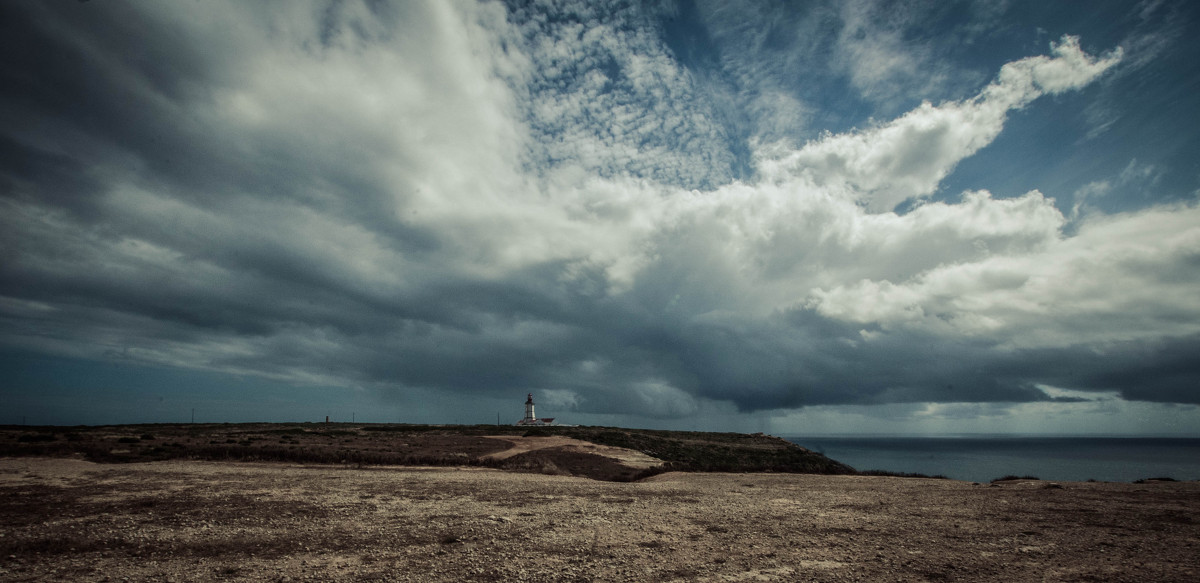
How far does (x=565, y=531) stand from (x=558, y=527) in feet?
1.68

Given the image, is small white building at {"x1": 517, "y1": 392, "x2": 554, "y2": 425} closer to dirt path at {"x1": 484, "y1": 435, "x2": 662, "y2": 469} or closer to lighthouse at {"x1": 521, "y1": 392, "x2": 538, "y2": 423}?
lighthouse at {"x1": 521, "y1": 392, "x2": 538, "y2": 423}

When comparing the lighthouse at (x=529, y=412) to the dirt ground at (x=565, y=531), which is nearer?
the dirt ground at (x=565, y=531)

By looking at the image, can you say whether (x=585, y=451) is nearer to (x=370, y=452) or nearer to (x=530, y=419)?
(x=370, y=452)

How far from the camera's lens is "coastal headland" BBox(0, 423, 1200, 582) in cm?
1084

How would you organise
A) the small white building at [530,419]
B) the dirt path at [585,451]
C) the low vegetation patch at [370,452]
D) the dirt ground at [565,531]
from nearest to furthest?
the dirt ground at [565,531]
the low vegetation patch at [370,452]
the dirt path at [585,451]
the small white building at [530,419]

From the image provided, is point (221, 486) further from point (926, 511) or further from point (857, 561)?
point (926, 511)

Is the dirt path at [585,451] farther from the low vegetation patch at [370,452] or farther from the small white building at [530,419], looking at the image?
the small white building at [530,419]

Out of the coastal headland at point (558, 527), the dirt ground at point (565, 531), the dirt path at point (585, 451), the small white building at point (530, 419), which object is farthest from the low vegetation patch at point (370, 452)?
the small white building at point (530, 419)

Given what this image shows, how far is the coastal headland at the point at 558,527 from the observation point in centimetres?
1084

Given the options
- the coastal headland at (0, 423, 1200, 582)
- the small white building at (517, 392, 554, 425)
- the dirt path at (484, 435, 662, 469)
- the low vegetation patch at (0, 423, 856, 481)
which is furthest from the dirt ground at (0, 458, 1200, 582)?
the small white building at (517, 392, 554, 425)

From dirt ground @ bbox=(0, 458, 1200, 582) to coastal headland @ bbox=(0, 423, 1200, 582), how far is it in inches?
2.8

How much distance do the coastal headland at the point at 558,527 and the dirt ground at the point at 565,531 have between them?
72mm

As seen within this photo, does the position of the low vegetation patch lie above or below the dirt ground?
below

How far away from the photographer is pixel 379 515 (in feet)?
51.5
